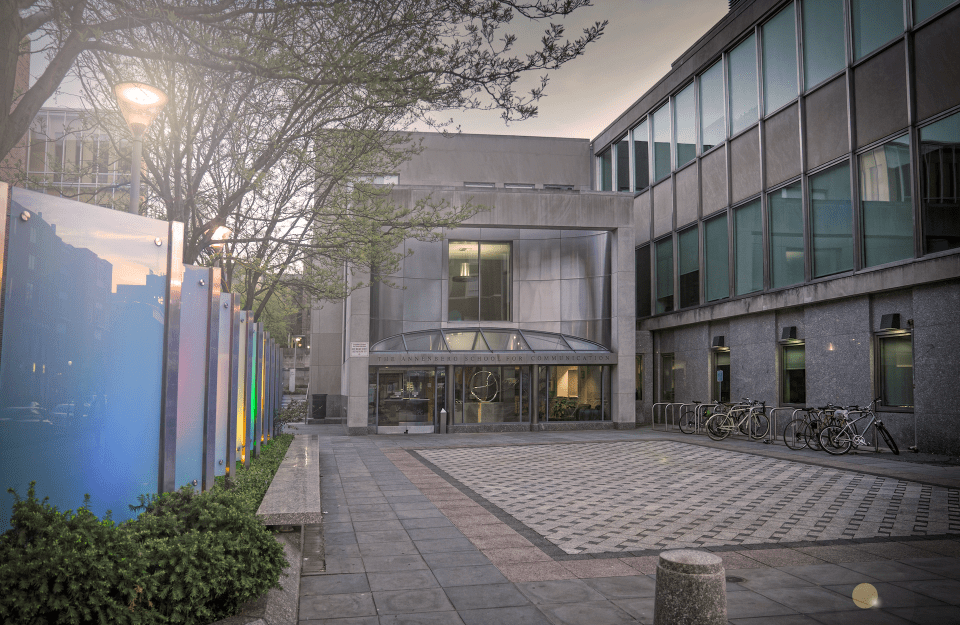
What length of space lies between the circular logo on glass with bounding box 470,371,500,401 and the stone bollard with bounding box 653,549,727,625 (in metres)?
21.2

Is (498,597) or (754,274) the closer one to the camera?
(498,597)

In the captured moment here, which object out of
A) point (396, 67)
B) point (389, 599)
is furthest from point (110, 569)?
point (396, 67)

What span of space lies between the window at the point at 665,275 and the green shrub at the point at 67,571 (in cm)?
2685

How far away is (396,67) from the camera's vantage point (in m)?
7.12

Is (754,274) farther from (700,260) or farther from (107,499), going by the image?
(107,499)

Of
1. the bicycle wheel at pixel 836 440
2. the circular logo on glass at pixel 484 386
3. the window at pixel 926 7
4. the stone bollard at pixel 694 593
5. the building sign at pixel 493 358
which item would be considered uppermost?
the window at pixel 926 7

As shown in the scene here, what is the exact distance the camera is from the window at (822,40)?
19.4 m

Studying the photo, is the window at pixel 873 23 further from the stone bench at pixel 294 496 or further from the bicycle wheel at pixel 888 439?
the stone bench at pixel 294 496

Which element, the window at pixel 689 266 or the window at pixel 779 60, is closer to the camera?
the window at pixel 779 60

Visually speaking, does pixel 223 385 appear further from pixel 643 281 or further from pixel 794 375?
pixel 643 281

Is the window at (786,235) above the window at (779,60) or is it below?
below

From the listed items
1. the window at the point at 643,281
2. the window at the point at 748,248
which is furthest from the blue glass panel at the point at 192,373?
the window at the point at 643,281

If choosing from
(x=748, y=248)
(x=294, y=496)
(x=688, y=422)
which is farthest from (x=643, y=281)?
(x=294, y=496)

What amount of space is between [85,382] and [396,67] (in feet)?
13.8
